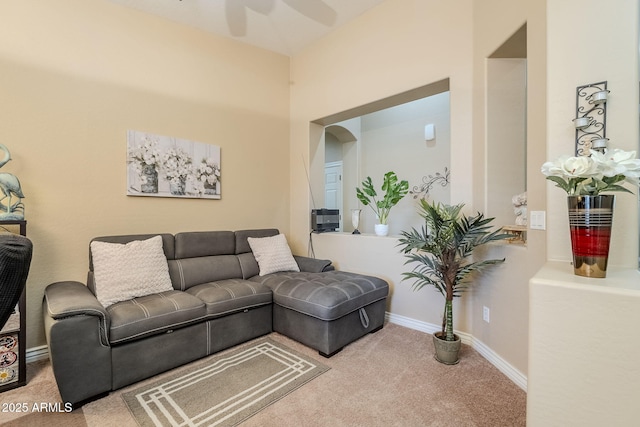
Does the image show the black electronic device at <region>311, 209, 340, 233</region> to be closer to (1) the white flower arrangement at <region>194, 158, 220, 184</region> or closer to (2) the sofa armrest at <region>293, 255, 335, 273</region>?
(2) the sofa armrest at <region>293, 255, 335, 273</region>

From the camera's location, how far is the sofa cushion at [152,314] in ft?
6.18

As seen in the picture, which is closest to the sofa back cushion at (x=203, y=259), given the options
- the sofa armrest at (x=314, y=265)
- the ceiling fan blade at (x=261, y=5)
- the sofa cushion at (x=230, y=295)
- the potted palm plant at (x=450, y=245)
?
the sofa cushion at (x=230, y=295)

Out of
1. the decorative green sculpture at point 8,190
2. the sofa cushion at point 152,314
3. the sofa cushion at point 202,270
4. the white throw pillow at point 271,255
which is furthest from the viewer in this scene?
the white throw pillow at point 271,255

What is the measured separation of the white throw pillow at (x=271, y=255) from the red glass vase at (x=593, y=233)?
254 cm

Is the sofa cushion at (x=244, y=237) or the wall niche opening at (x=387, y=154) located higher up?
the wall niche opening at (x=387, y=154)

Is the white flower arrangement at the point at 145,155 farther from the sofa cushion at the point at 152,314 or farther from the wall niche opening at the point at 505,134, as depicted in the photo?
the wall niche opening at the point at 505,134

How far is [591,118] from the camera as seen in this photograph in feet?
4.66

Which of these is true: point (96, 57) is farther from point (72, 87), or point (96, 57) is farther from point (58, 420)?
point (58, 420)

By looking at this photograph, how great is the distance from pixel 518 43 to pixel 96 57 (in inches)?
137

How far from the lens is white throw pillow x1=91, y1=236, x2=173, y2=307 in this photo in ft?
7.19

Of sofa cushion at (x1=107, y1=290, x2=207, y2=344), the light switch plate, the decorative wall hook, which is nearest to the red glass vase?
the decorative wall hook

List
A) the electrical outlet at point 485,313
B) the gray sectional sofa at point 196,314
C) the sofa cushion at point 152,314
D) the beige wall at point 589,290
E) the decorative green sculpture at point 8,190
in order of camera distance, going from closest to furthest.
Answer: the beige wall at point 589,290, the gray sectional sofa at point 196,314, the sofa cushion at point 152,314, the decorative green sculpture at point 8,190, the electrical outlet at point 485,313

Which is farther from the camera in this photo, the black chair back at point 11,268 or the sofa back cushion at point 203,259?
the sofa back cushion at point 203,259

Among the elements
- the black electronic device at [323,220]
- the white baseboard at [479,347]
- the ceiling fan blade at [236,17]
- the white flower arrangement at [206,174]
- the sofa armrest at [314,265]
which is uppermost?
the ceiling fan blade at [236,17]
